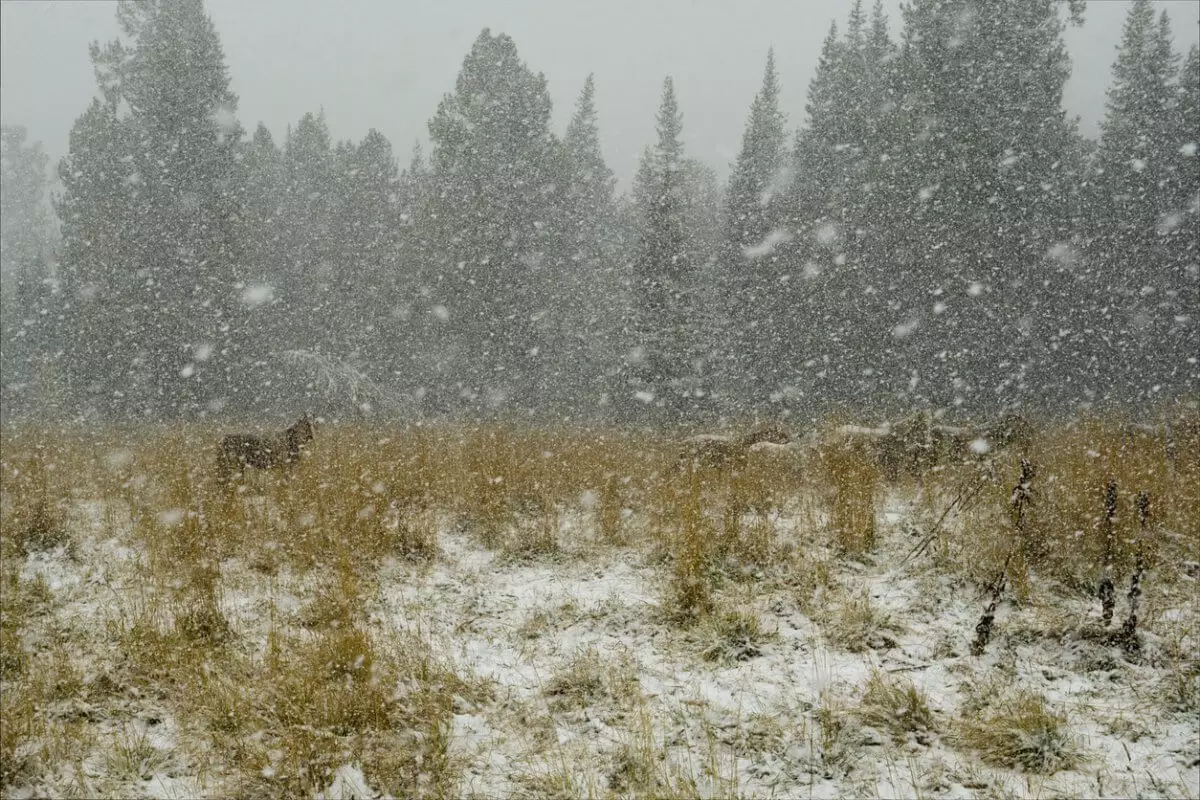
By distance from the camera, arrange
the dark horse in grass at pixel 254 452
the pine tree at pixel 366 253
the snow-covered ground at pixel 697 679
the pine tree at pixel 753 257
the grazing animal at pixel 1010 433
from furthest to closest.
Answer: the pine tree at pixel 366 253 < the pine tree at pixel 753 257 < the grazing animal at pixel 1010 433 < the dark horse in grass at pixel 254 452 < the snow-covered ground at pixel 697 679

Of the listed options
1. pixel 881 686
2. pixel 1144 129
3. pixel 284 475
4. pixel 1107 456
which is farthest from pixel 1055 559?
pixel 1144 129

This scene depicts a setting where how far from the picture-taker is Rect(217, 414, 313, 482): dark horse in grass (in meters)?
8.10

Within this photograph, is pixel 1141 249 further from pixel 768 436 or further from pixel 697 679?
pixel 697 679

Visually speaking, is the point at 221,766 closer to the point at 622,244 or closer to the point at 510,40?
the point at 510,40

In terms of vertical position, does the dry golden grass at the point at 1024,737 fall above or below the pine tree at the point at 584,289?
below

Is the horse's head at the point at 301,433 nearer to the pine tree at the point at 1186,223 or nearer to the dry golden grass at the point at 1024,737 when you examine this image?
the dry golden grass at the point at 1024,737

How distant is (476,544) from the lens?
20.8 ft

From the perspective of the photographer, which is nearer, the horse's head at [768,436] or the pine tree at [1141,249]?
the horse's head at [768,436]

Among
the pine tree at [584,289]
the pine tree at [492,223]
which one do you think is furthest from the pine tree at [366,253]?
the pine tree at [584,289]

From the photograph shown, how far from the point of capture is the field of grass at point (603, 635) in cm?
301

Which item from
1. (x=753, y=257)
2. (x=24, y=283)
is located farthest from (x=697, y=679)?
(x=24, y=283)

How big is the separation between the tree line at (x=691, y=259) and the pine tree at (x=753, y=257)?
0.36 feet

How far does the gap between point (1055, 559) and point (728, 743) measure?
11.0 ft

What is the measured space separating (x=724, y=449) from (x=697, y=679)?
5.67 meters
